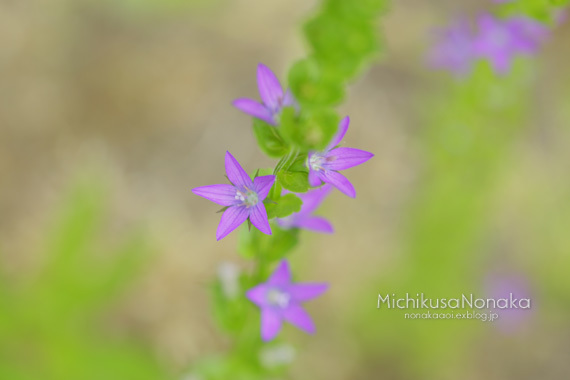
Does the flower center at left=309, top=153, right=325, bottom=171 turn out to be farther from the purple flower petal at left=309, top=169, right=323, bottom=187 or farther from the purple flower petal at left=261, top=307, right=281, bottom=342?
the purple flower petal at left=261, top=307, right=281, bottom=342

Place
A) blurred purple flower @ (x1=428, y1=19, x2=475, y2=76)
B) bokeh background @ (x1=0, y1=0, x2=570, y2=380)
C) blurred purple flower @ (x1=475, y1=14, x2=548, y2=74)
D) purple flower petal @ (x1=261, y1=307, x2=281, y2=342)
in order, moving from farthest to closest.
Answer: bokeh background @ (x1=0, y1=0, x2=570, y2=380), blurred purple flower @ (x1=428, y1=19, x2=475, y2=76), blurred purple flower @ (x1=475, y1=14, x2=548, y2=74), purple flower petal @ (x1=261, y1=307, x2=281, y2=342)

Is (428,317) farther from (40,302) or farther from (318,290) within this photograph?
(40,302)

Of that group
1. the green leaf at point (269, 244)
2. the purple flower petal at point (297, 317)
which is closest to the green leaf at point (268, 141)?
the green leaf at point (269, 244)

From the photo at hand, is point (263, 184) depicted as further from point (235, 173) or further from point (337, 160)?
point (337, 160)

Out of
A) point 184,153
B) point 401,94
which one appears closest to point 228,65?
point 184,153

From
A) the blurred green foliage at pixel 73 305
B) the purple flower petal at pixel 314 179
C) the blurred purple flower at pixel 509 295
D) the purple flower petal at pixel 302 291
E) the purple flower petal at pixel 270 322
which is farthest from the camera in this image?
the blurred purple flower at pixel 509 295

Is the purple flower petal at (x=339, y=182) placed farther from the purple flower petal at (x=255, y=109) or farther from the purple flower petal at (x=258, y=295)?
the purple flower petal at (x=258, y=295)

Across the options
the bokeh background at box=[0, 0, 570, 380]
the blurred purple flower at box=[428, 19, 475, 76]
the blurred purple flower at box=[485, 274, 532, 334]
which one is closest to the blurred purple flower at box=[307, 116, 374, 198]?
the blurred purple flower at box=[428, 19, 475, 76]
